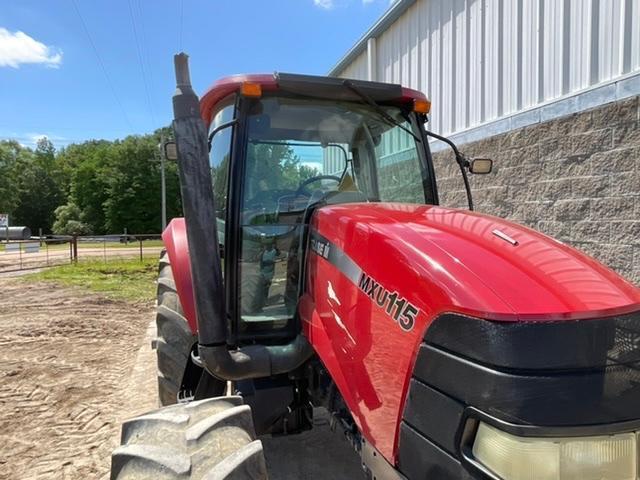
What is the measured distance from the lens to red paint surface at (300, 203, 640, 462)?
1330mm

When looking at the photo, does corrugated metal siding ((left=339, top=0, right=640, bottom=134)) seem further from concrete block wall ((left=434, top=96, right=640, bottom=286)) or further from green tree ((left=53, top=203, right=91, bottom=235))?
green tree ((left=53, top=203, right=91, bottom=235))

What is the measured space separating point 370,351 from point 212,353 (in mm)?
765

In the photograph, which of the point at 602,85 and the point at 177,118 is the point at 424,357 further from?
the point at 602,85

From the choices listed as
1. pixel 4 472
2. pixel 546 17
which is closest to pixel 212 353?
pixel 4 472

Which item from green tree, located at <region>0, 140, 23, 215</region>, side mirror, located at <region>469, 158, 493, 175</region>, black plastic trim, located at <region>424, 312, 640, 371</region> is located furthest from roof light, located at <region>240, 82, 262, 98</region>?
green tree, located at <region>0, 140, 23, 215</region>

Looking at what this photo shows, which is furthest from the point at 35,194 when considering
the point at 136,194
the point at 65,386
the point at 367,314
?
the point at 367,314

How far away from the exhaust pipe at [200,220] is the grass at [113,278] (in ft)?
24.5

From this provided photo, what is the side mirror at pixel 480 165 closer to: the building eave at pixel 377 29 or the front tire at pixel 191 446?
the front tire at pixel 191 446

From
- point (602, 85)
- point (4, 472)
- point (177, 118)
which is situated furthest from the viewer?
point (602, 85)

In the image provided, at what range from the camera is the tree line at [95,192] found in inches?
2142

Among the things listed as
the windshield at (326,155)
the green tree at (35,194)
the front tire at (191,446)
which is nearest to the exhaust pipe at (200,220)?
the front tire at (191,446)

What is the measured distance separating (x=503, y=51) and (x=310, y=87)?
3571mm

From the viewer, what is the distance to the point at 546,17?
455cm

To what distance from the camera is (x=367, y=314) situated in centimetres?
177
